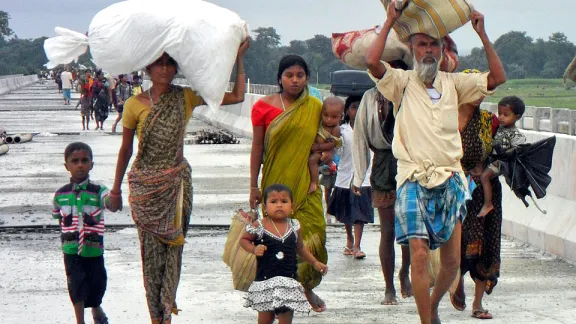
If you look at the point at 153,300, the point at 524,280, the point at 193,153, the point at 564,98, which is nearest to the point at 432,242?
the point at 153,300

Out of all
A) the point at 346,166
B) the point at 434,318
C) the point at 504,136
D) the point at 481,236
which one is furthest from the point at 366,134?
the point at 346,166

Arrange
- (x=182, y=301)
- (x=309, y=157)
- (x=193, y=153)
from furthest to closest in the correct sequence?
(x=193, y=153) < (x=182, y=301) < (x=309, y=157)

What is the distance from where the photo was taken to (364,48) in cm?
809

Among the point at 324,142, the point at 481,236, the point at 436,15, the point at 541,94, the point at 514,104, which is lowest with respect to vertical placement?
the point at 481,236

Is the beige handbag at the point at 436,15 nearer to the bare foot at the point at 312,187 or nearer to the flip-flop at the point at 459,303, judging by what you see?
the bare foot at the point at 312,187

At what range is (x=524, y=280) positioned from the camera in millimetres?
9633

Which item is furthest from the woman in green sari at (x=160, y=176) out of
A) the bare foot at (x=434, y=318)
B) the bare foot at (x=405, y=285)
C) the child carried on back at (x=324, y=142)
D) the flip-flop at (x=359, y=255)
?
the flip-flop at (x=359, y=255)

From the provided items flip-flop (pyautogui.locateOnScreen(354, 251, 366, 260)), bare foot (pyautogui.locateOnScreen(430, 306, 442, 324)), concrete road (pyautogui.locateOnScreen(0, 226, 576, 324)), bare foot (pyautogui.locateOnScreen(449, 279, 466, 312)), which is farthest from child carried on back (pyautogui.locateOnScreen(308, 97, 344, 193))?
flip-flop (pyautogui.locateOnScreen(354, 251, 366, 260))

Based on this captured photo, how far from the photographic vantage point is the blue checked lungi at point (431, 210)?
7.27m

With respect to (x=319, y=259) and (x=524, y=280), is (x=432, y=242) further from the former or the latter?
(x=524, y=280)

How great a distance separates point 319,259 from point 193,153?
15.2 m

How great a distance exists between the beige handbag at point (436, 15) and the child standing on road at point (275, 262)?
1.25 m

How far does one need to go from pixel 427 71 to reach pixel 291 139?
1076mm

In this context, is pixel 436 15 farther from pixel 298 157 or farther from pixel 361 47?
pixel 298 157
